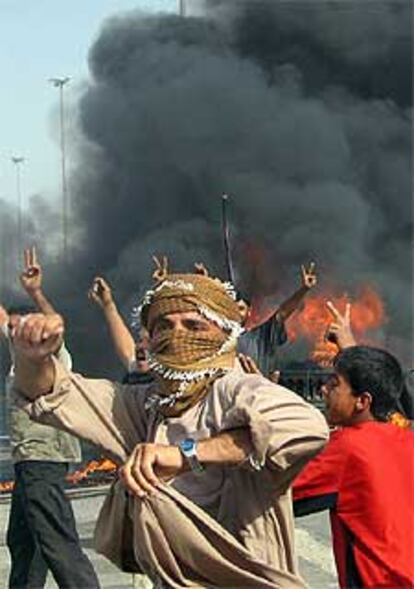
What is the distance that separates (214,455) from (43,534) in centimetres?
314

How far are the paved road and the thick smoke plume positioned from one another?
425 cm

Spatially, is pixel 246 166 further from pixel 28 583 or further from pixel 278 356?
pixel 28 583

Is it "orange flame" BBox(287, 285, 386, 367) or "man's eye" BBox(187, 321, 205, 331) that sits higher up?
"man's eye" BBox(187, 321, 205, 331)

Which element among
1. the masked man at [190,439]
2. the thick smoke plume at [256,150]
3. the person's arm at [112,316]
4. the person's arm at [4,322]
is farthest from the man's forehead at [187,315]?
the thick smoke plume at [256,150]

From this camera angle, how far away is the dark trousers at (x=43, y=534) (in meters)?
5.67

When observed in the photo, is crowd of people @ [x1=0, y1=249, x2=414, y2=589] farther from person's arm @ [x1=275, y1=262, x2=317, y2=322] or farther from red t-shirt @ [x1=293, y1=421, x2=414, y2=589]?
person's arm @ [x1=275, y1=262, x2=317, y2=322]

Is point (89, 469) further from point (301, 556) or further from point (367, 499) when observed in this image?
point (367, 499)

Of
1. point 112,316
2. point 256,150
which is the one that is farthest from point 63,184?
point 112,316

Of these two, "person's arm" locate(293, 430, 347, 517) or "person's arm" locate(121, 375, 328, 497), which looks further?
"person's arm" locate(293, 430, 347, 517)

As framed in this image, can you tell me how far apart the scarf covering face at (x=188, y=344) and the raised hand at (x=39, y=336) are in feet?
0.80

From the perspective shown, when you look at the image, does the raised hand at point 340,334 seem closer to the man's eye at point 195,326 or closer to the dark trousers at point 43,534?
the man's eye at point 195,326

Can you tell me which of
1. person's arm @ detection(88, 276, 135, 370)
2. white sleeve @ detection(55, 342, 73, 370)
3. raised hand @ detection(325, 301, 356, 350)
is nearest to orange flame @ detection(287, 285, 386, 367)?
white sleeve @ detection(55, 342, 73, 370)

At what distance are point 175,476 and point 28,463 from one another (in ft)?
10.1

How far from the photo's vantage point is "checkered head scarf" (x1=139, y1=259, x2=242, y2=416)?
2.90 metres
